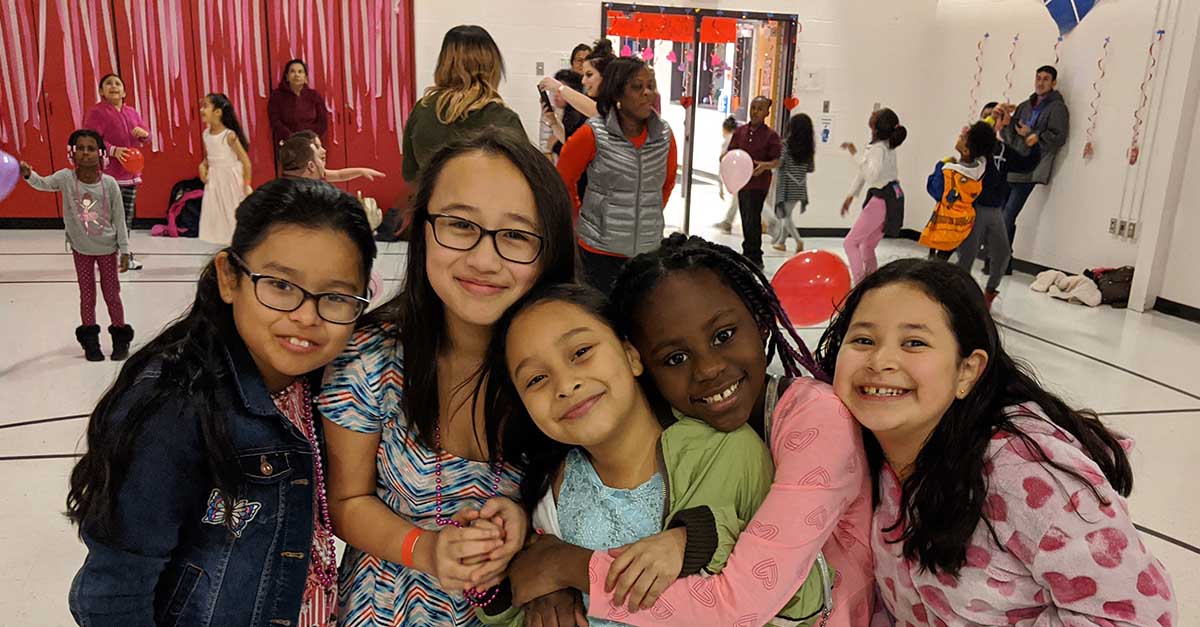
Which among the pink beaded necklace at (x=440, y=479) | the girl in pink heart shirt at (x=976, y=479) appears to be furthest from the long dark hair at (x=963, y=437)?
the pink beaded necklace at (x=440, y=479)

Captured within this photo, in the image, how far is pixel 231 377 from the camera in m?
1.19

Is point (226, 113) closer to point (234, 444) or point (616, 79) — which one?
point (616, 79)

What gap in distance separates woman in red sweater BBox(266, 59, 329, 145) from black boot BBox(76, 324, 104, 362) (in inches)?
153

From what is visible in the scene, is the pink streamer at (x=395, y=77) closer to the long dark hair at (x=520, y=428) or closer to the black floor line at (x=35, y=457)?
the black floor line at (x=35, y=457)

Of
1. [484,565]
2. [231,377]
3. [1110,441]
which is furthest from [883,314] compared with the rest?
[231,377]

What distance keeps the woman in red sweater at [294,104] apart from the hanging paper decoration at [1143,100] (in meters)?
6.82

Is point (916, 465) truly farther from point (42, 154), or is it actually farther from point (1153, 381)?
point (42, 154)

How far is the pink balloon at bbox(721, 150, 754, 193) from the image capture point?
21.2 feet

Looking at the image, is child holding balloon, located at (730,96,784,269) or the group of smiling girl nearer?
the group of smiling girl

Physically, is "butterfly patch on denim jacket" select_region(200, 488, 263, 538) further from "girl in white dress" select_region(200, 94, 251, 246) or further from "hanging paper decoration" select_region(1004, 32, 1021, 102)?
"hanging paper decoration" select_region(1004, 32, 1021, 102)

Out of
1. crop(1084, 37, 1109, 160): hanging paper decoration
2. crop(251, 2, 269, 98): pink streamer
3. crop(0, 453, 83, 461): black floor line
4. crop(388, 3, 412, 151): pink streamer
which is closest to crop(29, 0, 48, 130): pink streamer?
crop(251, 2, 269, 98): pink streamer

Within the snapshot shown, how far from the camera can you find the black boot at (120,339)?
395 cm

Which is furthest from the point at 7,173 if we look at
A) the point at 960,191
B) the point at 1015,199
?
the point at 1015,199

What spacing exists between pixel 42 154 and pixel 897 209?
757 cm
